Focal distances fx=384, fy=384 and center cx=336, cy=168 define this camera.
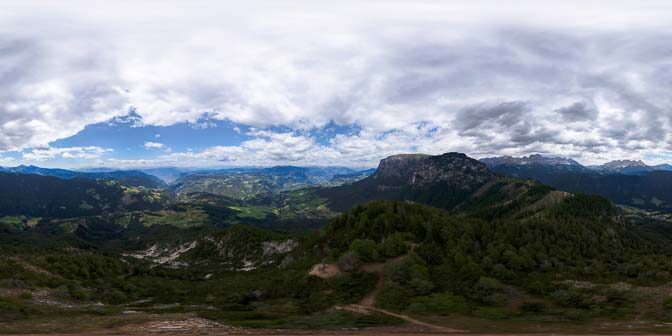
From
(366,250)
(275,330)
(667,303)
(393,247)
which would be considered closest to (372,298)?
(366,250)

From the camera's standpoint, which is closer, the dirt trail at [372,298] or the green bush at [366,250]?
the dirt trail at [372,298]

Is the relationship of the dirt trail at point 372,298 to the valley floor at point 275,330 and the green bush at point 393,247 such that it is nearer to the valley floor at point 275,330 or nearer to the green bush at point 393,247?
the valley floor at point 275,330

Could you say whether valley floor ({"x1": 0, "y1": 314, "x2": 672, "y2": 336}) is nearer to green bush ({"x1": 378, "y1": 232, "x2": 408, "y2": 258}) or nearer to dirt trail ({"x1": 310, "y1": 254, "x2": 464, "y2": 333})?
dirt trail ({"x1": 310, "y1": 254, "x2": 464, "y2": 333})

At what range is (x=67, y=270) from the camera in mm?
149500

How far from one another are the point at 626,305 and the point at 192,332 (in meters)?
90.7

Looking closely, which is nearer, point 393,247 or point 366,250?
point 366,250

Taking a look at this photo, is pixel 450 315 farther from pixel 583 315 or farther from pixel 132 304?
pixel 132 304

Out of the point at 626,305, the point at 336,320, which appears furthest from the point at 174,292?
the point at 626,305

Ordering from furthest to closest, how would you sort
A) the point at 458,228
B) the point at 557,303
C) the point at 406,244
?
the point at 458,228 → the point at 406,244 → the point at 557,303

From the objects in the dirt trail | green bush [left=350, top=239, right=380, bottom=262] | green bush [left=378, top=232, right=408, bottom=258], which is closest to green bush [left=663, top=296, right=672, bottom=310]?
the dirt trail

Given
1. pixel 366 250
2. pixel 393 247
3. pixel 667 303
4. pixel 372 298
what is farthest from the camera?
pixel 393 247

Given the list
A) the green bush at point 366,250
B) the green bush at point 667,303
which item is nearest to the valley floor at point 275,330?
the green bush at point 667,303

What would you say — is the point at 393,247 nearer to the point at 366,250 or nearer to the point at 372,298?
the point at 366,250

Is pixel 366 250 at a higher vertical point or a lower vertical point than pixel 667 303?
higher
